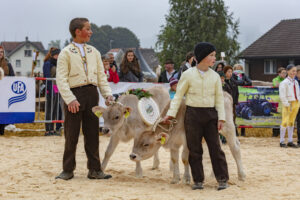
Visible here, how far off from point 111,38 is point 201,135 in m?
146

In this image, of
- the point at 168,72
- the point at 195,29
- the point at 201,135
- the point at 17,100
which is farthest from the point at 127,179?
the point at 195,29

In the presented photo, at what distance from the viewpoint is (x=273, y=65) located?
5000cm

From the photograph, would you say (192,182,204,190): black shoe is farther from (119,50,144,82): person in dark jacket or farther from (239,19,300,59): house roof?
(239,19,300,59): house roof

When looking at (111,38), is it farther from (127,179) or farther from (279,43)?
(127,179)

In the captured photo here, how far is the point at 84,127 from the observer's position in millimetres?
7797

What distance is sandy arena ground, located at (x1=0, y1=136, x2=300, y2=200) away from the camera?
6.65 meters

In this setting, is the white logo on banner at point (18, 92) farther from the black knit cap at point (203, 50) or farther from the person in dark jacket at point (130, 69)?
the black knit cap at point (203, 50)

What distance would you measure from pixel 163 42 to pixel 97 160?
173 feet

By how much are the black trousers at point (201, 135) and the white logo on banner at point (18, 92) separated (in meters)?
8.22

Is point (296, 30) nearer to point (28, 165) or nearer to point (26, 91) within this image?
point (26, 91)

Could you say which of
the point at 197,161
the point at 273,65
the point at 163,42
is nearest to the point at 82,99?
the point at 197,161

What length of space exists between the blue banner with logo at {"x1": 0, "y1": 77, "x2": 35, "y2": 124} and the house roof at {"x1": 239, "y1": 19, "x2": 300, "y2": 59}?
37.4 meters

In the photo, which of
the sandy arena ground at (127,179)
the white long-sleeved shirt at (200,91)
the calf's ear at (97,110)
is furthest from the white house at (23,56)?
the white long-sleeved shirt at (200,91)

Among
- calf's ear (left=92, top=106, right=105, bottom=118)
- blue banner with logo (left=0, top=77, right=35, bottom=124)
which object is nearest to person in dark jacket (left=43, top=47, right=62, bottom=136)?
blue banner with logo (left=0, top=77, right=35, bottom=124)
